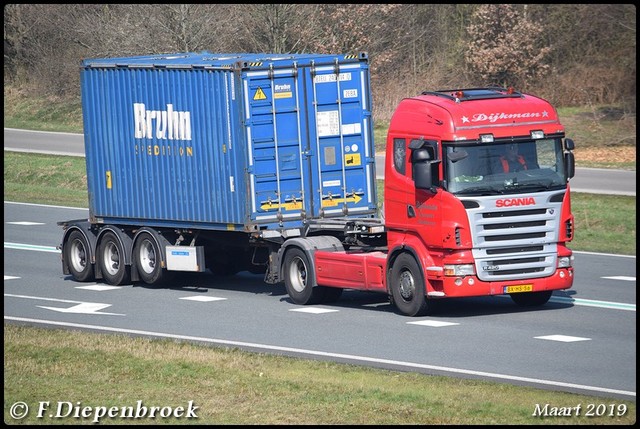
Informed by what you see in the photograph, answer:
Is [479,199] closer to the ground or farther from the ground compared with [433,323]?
farther from the ground

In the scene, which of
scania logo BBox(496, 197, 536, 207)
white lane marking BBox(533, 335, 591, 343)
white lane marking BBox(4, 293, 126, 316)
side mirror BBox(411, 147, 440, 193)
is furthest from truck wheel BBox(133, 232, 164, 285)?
white lane marking BBox(533, 335, 591, 343)

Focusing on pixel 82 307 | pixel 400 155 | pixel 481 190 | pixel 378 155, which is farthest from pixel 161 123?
pixel 378 155

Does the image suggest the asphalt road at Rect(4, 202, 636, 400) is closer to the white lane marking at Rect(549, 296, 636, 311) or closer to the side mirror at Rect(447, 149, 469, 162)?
the white lane marking at Rect(549, 296, 636, 311)

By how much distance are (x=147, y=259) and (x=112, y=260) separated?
91cm

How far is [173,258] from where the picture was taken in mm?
21828

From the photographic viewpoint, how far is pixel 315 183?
2102cm

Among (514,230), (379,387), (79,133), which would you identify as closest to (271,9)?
(79,133)

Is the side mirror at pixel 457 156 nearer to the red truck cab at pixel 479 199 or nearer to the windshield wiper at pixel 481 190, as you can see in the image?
the red truck cab at pixel 479 199

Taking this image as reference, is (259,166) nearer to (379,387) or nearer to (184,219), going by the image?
→ (184,219)

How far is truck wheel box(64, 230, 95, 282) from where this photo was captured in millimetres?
23234

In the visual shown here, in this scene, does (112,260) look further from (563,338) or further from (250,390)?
(250,390)

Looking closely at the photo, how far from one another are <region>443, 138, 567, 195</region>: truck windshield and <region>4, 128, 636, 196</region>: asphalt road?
14.5 m

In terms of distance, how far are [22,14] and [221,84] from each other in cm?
4161

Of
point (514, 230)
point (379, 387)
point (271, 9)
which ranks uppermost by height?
point (271, 9)
